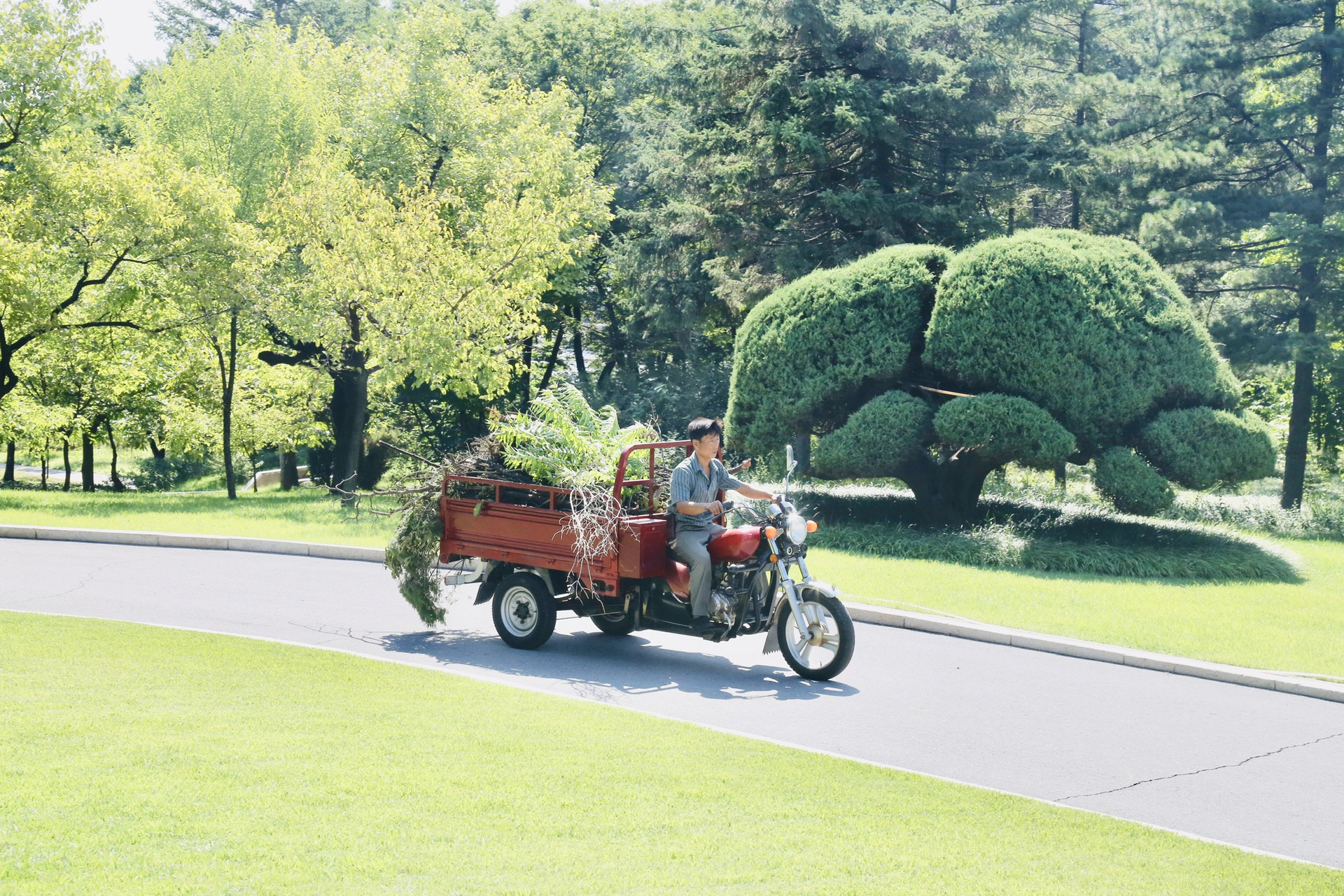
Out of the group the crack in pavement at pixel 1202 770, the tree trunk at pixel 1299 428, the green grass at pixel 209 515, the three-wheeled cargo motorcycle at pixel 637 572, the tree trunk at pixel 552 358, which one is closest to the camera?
the crack in pavement at pixel 1202 770

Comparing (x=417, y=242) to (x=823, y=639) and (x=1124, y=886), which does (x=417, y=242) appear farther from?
(x=1124, y=886)

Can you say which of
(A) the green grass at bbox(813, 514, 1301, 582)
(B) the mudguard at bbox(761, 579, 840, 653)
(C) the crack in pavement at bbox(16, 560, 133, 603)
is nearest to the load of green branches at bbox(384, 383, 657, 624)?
(B) the mudguard at bbox(761, 579, 840, 653)

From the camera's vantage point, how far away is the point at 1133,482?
16.5 meters

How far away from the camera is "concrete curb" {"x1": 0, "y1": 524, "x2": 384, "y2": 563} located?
15367 millimetres

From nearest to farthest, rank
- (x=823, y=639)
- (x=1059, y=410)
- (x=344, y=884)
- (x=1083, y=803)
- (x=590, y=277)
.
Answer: (x=344, y=884)
(x=1083, y=803)
(x=823, y=639)
(x=1059, y=410)
(x=590, y=277)

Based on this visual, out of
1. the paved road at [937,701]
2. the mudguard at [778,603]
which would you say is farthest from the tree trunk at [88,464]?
the mudguard at [778,603]

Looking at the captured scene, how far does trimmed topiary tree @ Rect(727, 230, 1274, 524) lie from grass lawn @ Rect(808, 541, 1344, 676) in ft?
6.93

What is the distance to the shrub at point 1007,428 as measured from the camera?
54.5 feet

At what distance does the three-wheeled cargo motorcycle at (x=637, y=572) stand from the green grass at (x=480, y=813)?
1891 millimetres

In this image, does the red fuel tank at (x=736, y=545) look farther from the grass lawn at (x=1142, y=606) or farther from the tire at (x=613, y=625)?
the grass lawn at (x=1142, y=606)

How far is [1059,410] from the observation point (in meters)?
17.1

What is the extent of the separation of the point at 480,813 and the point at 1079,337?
13545mm

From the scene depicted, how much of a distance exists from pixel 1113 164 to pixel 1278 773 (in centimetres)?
2047

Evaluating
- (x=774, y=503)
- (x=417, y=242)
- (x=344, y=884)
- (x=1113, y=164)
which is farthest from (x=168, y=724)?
(x=1113, y=164)
